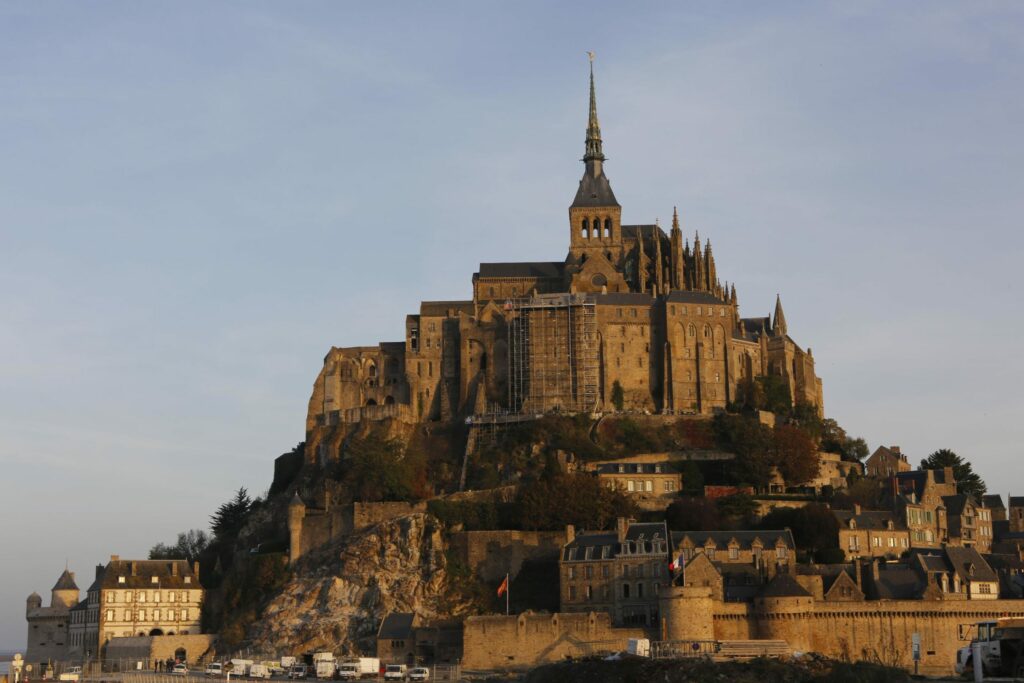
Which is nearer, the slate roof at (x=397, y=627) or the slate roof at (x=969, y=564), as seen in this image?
the slate roof at (x=969, y=564)

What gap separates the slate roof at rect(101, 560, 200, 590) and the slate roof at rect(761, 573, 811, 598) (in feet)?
126

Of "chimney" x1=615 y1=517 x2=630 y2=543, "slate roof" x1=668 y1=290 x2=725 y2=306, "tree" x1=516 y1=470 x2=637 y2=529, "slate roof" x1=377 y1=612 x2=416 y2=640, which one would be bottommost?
"slate roof" x1=377 y1=612 x2=416 y2=640

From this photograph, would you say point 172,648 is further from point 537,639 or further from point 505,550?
point 537,639

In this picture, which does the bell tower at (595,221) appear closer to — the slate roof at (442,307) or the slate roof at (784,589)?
the slate roof at (442,307)

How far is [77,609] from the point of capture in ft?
329

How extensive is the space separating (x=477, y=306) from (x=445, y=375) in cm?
616

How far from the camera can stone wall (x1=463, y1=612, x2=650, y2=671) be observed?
247ft

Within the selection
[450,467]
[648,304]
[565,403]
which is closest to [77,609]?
[450,467]

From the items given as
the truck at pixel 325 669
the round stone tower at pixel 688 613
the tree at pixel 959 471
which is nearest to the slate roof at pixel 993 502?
the tree at pixel 959 471

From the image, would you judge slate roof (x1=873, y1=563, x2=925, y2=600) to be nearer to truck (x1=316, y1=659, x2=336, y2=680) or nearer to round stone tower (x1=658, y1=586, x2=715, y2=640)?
round stone tower (x1=658, y1=586, x2=715, y2=640)

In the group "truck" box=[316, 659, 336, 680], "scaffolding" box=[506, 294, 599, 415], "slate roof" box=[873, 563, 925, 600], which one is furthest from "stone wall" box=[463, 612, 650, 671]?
"scaffolding" box=[506, 294, 599, 415]

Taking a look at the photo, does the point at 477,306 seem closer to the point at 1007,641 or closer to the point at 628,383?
the point at 628,383

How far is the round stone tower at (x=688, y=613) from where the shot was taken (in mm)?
73625

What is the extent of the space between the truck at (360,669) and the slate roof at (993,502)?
43355mm
